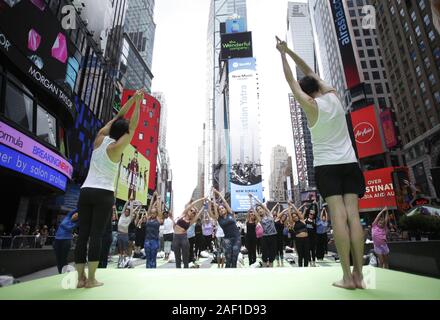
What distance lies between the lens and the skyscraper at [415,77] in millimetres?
35188

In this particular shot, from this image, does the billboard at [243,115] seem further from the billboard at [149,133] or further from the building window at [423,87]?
the building window at [423,87]

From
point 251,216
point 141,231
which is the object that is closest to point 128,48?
point 141,231

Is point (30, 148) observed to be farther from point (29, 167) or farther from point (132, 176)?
point (132, 176)

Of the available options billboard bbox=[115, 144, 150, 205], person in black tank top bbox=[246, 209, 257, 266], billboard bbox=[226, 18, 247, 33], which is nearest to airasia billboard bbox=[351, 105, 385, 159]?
billboard bbox=[115, 144, 150, 205]

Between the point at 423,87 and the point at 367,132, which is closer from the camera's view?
the point at 367,132

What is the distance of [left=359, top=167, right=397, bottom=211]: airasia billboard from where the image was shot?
92.8ft

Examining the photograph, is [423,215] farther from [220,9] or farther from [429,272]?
[220,9]

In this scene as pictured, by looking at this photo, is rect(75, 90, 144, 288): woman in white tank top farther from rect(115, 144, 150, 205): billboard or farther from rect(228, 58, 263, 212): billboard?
rect(228, 58, 263, 212): billboard

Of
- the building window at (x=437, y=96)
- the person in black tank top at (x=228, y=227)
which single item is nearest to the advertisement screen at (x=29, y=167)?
the person in black tank top at (x=228, y=227)

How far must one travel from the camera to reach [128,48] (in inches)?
2185

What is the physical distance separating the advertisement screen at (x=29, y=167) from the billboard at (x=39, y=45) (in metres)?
4.03

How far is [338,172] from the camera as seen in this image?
2.50 metres

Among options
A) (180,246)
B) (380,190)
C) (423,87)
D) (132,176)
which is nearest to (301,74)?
(423,87)

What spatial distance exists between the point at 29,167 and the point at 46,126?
4145 millimetres
